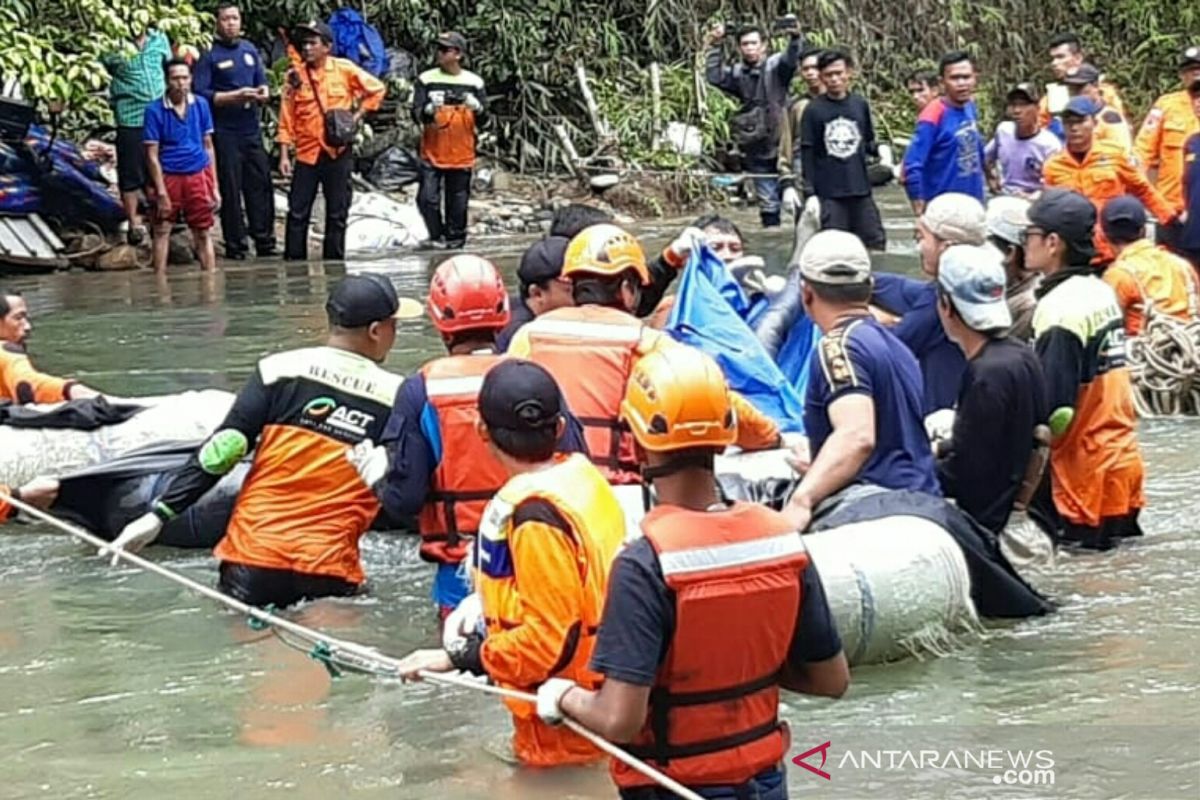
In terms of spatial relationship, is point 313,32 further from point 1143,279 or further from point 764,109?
point 1143,279

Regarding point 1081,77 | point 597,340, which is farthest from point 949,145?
point 597,340

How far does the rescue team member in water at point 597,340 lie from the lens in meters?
5.84

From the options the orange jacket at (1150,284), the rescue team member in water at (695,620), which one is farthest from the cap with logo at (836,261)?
the orange jacket at (1150,284)

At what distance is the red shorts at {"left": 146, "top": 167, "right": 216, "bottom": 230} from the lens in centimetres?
1455

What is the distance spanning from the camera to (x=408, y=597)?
7.00 metres

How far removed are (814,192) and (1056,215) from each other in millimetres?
5957

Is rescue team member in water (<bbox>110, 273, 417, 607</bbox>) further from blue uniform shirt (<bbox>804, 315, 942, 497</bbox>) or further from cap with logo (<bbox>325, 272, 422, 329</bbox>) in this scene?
blue uniform shirt (<bbox>804, 315, 942, 497</bbox>)

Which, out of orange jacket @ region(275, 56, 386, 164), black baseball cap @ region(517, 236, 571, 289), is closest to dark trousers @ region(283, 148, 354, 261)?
orange jacket @ region(275, 56, 386, 164)

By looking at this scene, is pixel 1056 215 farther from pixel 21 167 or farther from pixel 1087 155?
pixel 21 167

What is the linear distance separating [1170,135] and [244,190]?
24.5 ft

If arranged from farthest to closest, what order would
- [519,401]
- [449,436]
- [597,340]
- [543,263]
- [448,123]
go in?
[448,123], [543,263], [597,340], [449,436], [519,401]

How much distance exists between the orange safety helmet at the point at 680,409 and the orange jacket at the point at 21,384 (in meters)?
5.48

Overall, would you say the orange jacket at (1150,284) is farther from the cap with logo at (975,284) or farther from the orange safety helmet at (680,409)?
the orange safety helmet at (680,409)

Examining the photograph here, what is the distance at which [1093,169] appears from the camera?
10672 mm
